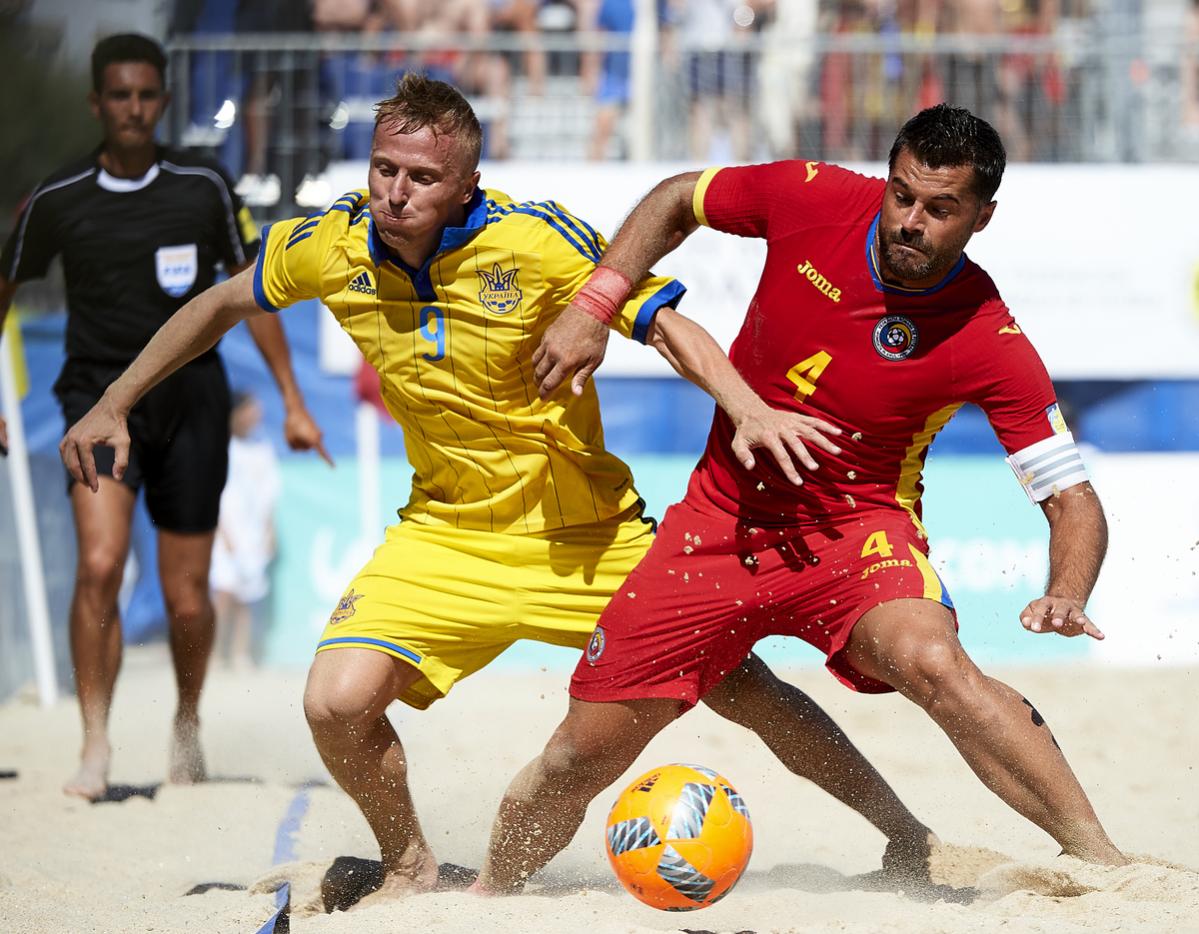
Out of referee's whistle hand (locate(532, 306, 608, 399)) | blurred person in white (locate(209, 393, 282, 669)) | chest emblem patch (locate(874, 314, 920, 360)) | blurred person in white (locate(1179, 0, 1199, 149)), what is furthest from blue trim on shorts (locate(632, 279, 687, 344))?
blurred person in white (locate(1179, 0, 1199, 149))

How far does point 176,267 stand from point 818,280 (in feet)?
9.86

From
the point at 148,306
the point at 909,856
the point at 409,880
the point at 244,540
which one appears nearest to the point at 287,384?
the point at 148,306

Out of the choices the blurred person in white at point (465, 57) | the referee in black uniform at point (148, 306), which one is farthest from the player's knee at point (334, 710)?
the blurred person in white at point (465, 57)

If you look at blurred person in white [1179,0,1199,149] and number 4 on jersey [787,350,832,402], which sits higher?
blurred person in white [1179,0,1199,149]

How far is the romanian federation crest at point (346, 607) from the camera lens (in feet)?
13.1

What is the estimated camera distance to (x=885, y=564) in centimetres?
381

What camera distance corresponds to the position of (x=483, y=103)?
369 inches

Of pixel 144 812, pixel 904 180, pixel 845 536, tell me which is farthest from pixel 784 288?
pixel 144 812

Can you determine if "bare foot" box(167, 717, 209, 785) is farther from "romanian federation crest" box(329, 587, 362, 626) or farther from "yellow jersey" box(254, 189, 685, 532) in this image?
"yellow jersey" box(254, 189, 685, 532)

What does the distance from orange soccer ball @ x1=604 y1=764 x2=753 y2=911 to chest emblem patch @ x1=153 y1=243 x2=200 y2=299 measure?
311 cm

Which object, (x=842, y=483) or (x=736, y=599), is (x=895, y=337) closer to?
(x=842, y=483)

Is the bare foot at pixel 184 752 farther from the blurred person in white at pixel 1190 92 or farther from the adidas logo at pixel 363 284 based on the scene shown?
the blurred person in white at pixel 1190 92

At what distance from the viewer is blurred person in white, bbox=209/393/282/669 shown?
8891mm

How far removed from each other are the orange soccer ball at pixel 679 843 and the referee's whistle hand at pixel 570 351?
42.6 inches
